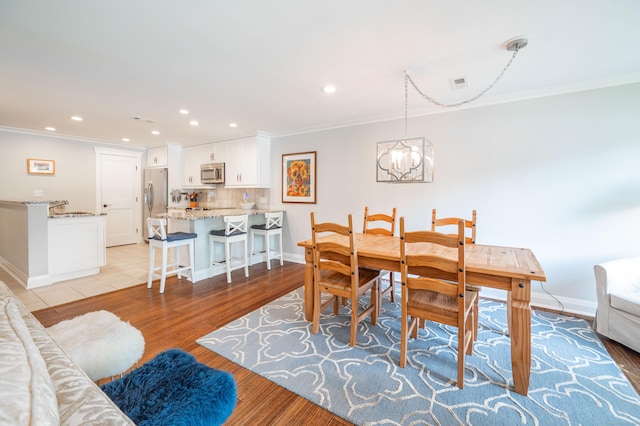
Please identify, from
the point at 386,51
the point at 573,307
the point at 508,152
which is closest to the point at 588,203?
the point at 508,152

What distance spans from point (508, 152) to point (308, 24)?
2.63m

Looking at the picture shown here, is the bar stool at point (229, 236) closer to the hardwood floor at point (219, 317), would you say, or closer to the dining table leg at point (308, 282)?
the hardwood floor at point (219, 317)

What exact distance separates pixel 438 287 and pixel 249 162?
4063 mm

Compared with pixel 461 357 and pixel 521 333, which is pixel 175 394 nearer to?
pixel 461 357

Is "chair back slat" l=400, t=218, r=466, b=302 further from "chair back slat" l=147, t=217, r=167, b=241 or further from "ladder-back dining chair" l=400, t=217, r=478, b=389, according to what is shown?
"chair back slat" l=147, t=217, r=167, b=241

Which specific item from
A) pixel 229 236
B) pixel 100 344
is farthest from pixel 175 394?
pixel 229 236

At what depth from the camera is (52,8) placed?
164 cm

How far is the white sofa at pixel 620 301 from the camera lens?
2.05m

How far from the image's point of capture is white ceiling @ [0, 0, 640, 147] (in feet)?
5.42

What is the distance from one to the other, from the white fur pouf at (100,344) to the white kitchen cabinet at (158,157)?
17.8 ft

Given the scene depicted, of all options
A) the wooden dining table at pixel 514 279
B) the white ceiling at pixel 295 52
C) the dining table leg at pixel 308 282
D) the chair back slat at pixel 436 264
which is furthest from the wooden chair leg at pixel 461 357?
the white ceiling at pixel 295 52

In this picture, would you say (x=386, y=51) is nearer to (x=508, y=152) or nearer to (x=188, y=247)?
(x=508, y=152)

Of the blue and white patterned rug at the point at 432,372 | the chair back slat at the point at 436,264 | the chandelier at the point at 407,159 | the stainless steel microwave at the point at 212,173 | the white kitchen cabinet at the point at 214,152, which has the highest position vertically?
the white kitchen cabinet at the point at 214,152

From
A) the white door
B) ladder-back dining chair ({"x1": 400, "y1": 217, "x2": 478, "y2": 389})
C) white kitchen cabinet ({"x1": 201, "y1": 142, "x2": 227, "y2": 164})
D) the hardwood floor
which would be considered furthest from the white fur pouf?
the white door
